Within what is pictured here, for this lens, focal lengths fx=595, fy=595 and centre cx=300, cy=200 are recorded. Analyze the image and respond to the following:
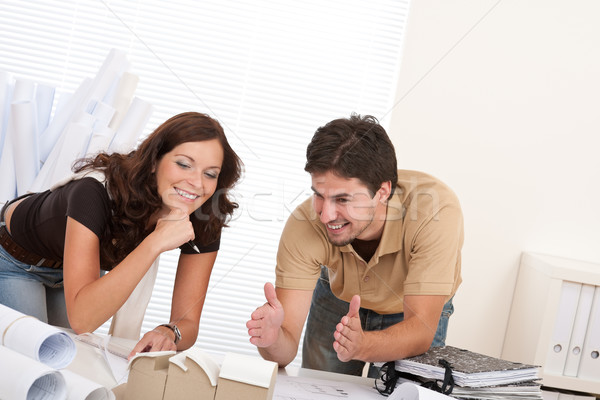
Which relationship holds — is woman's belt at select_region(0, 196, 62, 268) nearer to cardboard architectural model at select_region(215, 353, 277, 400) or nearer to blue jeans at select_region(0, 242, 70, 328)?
blue jeans at select_region(0, 242, 70, 328)

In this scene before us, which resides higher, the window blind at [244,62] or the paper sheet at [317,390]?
the window blind at [244,62]

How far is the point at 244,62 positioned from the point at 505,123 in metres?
1.33

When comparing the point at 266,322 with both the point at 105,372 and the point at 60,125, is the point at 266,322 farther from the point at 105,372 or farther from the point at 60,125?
the point at 60,125

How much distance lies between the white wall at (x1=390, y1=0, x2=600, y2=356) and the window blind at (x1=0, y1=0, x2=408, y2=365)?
296mm

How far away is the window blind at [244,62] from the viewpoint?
304 cm

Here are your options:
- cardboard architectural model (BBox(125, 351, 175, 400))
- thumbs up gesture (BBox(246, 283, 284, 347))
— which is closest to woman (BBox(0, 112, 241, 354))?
thumbs up gesture (BBox(246, 283, 284, 347))

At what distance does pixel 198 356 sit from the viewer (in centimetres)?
90

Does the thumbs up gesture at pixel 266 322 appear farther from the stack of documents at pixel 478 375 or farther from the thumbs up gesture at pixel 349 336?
the stack of documents at pixel 478 375

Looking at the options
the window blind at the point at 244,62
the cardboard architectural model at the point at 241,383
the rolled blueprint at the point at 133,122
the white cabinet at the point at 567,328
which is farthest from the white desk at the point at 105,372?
the window blind at the point at 244,62

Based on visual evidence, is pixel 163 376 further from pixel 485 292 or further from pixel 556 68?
pixel 556 68

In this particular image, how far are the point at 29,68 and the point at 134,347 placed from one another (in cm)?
220

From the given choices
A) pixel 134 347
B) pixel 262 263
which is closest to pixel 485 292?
pixel 262 263

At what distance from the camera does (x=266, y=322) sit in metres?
1.50

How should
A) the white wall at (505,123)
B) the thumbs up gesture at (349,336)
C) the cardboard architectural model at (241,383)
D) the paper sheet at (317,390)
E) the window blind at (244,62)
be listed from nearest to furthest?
the cardboard architectural model at (241,383) → the paper sheet at (317,390) → the thumbs up gesture at (349,336) → the white wall at (505,123) → the window blind at (244,62)
